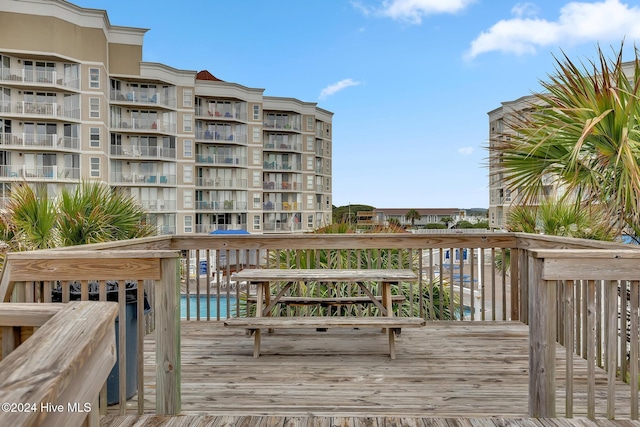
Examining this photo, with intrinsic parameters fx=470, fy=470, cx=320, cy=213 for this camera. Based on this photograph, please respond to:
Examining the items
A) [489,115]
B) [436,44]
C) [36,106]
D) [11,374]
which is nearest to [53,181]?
[36,106]

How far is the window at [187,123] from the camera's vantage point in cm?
Result: 3306

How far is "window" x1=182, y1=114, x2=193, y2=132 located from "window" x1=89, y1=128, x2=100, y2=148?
645cm

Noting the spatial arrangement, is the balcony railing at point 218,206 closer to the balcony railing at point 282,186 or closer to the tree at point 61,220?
the balcony railing at point 282,186

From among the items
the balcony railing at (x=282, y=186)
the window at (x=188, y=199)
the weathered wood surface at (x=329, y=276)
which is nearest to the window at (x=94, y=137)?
the window at (x=188, y=199)

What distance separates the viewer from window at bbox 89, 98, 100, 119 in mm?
27703

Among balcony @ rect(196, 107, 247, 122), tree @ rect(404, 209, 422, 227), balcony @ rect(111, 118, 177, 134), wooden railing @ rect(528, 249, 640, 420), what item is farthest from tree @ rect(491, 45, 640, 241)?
tree @ rect(404, 209, 422, 227)

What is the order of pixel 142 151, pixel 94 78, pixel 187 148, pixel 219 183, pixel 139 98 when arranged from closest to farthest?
pixel 94 78 < pixel 139 98 < pixel 142 151 < pixel 187 148 < pixel 219 183

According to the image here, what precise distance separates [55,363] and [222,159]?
36324 millimetres

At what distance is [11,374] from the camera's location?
848 millimetres

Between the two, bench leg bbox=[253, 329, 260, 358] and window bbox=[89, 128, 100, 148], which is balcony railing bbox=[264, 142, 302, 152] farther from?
bench leg bbox=[253, 329, 260, 358]

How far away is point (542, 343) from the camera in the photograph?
94.7 inches

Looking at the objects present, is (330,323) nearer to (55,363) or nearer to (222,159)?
(55,363)

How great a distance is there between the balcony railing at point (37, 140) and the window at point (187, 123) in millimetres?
7755

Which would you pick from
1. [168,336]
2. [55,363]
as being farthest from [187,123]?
[55,363]
